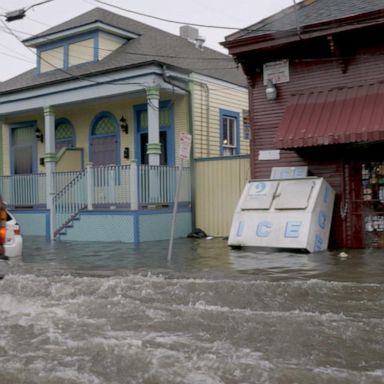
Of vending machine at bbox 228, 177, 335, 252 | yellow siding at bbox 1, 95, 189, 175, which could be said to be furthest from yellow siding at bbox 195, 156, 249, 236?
vending machine at bbox 228, 177, 335, 252

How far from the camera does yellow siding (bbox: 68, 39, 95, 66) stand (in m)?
18.9

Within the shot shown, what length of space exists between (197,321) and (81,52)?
47.4 ft

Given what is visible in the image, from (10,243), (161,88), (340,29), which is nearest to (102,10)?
(161,88)

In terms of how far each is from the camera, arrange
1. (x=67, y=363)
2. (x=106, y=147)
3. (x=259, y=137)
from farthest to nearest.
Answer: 1. (x=106, y=147)
2. (x=259, y=137)
3. (x=67, y=363)

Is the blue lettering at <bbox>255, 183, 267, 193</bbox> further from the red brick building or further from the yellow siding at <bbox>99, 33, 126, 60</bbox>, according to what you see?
the yellow siding at <bbox>99, 33, 126, 60</bbox>

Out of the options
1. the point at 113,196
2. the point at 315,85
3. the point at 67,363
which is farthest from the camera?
the point at 113,196

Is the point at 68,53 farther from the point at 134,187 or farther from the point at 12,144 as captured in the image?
the point at 134,187

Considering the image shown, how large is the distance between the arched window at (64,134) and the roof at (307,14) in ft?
27.7

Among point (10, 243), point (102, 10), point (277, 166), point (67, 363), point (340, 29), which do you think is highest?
point (102, 10)

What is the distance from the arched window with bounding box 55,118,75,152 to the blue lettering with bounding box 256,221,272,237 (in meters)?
10.1

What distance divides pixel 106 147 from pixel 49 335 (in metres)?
13.8

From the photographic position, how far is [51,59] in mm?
19969

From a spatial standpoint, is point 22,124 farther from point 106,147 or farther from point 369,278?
point 369,278

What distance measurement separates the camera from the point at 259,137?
14.0 meters
